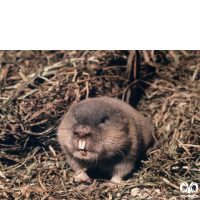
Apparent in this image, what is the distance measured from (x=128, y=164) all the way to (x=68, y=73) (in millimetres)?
1596

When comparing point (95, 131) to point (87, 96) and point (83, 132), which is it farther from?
point (87, 96)

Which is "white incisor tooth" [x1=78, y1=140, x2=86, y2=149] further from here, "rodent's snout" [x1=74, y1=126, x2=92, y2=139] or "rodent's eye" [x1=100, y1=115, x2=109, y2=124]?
"rodent's eye" [x1=100, y1=115, x2=109, y2=124]

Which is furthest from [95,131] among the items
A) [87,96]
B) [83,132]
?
[87,96]

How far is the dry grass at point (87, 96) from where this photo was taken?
345cm

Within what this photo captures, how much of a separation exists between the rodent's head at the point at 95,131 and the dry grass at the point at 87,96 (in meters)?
0.50

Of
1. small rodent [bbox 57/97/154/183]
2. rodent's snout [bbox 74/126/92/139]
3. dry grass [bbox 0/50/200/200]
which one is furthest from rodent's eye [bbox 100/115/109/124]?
dry grass [bbox 0/50/200/200]

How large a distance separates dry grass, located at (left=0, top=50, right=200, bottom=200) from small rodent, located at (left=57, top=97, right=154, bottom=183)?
20 centimetres

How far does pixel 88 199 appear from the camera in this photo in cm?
326

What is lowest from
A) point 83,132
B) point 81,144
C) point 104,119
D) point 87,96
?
point 81,144

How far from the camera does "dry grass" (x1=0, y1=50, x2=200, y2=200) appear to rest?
3.45 m

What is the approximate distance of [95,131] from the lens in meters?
3.09

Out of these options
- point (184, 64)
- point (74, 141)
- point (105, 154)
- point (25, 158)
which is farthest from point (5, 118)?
point (184, 64)

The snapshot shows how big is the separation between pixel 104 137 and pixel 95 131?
15 cm
